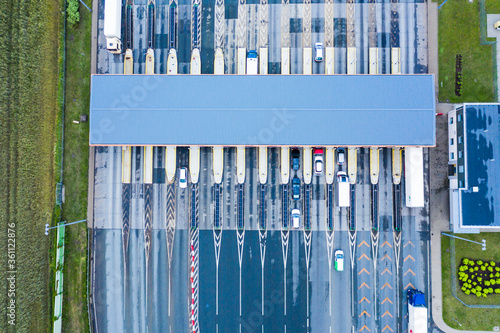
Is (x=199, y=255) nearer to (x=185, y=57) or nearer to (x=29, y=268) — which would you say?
(x=29, y=268)

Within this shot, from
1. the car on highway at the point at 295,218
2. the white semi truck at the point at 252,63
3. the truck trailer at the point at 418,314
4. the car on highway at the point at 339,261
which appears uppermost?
the white semi truck at the point at 252,63

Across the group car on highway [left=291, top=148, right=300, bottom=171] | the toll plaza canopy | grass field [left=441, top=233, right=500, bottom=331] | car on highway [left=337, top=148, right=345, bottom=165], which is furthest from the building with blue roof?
car on highway [left=291, top=148, right=300, bottom=171]

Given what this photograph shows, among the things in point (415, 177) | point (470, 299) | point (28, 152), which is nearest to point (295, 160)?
point (415, 177)

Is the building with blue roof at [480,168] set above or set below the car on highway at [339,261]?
above

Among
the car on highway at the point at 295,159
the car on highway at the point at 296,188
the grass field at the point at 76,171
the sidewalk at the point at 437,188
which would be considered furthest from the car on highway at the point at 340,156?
the grass field at the point at 76,171

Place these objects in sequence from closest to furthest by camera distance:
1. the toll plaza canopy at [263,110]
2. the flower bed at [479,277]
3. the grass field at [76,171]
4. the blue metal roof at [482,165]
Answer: the blue metal roof at [482,165], the toll plaza canopy at [263,110], the flower bed at [479,277], the grass field at [76,171]

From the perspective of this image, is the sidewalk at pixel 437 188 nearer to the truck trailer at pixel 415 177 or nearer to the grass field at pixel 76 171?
the truck trailer at pixel 415 177
